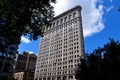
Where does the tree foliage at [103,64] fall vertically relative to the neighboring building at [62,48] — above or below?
below

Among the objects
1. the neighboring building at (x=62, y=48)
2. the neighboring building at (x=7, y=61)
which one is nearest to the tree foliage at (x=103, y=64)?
the neighboring building at (x=7, y=61)

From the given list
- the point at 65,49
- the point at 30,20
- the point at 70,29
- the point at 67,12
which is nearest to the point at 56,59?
the point at 65,49

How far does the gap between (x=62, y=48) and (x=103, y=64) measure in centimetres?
8160

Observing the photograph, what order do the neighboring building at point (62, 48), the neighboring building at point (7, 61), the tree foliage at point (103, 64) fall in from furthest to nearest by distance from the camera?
the neighboring building at point (62, 48), the neighboring building at point (7, 61), the tree foliage at point (103, 64)

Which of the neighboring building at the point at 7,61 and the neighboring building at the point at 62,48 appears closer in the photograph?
the neighboring building at the point at 7,61

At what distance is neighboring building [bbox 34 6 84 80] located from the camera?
9138cm

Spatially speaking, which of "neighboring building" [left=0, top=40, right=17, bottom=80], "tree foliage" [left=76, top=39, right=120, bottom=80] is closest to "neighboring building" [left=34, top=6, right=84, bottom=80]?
"neighboring building" [left=0, top=40, right=17, bottom=80]

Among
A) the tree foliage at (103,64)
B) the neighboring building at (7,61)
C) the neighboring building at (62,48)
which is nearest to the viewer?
the tree foliage at (103,64)

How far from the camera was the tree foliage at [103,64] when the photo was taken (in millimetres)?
20328

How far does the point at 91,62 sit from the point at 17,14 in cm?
1416

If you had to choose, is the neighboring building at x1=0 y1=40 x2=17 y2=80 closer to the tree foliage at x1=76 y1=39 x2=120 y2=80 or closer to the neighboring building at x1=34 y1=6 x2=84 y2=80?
the neighboring building at x1=34 y1=6 x2=84 y2=80

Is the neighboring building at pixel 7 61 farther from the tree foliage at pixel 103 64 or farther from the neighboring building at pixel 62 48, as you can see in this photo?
the tree foliage at pixel 103 64

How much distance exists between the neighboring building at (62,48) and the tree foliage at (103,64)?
206 ft

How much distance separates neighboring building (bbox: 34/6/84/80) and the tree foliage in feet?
206
